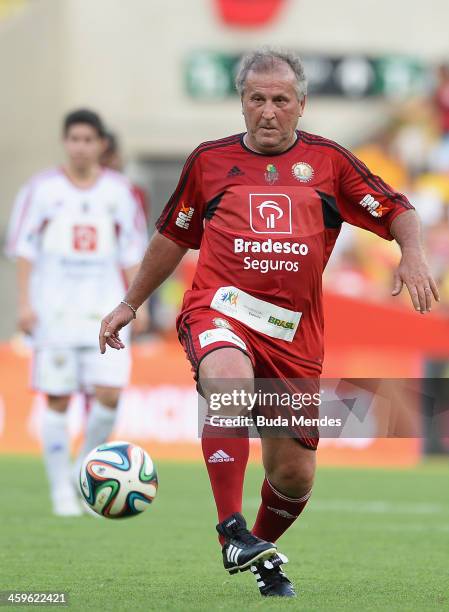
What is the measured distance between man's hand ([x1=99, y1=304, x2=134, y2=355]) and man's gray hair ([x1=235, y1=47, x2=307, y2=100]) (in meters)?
1.00

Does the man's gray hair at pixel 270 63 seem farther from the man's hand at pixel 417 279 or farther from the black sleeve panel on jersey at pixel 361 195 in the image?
the man's hand at pixel 417 279

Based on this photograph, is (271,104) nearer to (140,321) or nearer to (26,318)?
(26,318)

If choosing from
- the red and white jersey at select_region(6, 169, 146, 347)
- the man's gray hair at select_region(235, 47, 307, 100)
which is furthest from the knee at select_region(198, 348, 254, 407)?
the red and white jersey at select_region(6, 169, 146, 347)

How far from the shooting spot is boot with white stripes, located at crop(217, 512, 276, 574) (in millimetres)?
5281

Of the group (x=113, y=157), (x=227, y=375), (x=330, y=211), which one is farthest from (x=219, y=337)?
(x=113, y=157)

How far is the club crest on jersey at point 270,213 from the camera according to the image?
565 centimetres

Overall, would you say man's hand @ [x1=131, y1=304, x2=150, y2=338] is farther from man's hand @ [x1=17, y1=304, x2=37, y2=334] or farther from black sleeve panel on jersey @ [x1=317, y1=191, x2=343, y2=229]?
black sleeve panel on jersey @ [x1=317, y1=191, x2=343, y2=229]

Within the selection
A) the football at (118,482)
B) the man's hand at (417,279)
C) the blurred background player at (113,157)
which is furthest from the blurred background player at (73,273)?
the man's hand at (417,279)

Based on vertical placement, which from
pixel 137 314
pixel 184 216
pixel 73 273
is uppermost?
pixel 184 216

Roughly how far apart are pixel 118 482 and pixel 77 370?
3.75 meters

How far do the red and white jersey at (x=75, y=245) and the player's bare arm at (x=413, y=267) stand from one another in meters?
4.02

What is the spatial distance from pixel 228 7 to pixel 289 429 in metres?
21.5

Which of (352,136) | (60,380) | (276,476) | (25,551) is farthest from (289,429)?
(352,136)

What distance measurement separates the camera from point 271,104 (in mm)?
5637
